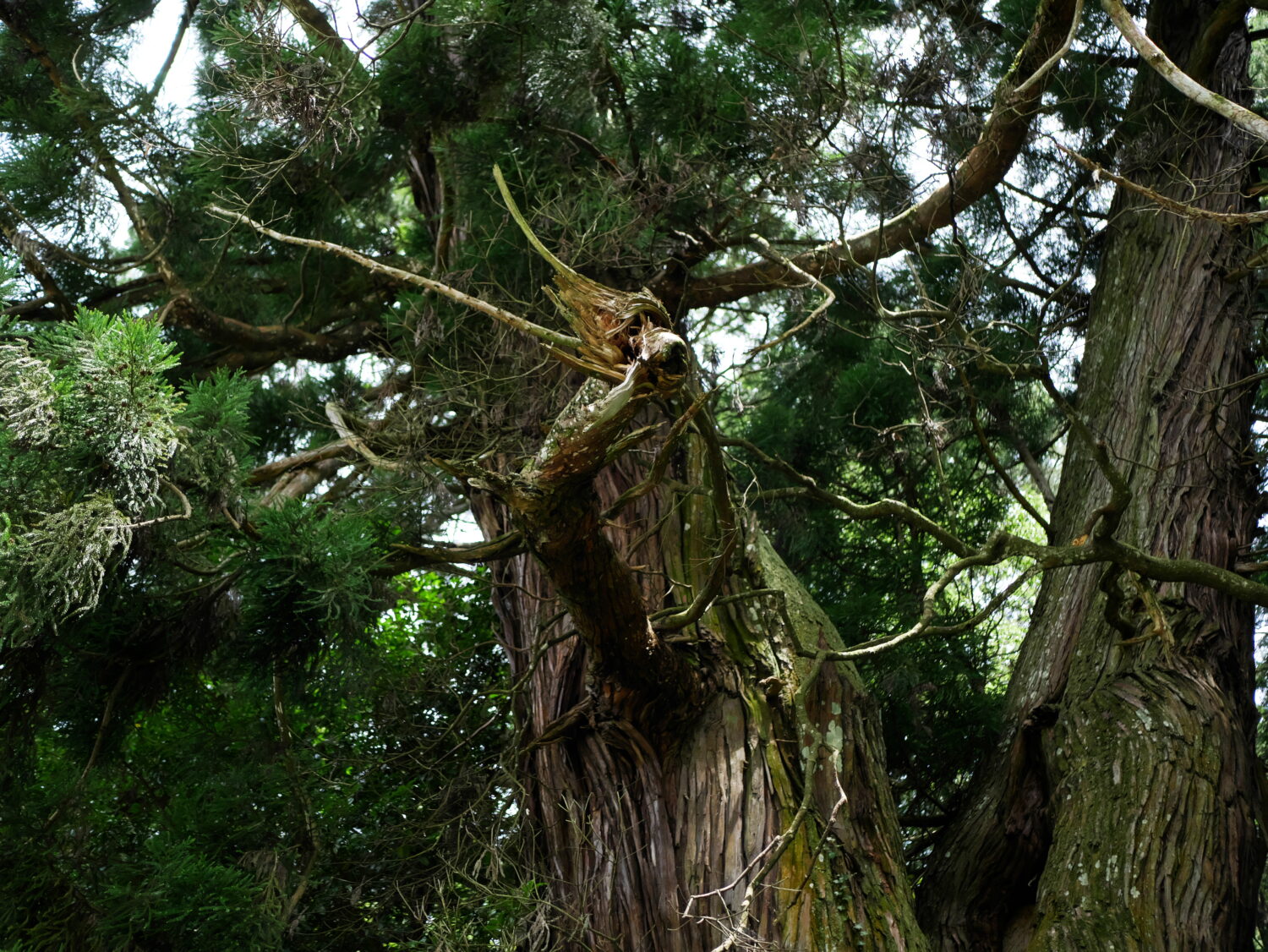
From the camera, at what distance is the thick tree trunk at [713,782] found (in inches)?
140

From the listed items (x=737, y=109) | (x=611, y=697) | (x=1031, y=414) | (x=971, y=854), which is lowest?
(x=971, y=854)

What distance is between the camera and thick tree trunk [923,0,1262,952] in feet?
11.8

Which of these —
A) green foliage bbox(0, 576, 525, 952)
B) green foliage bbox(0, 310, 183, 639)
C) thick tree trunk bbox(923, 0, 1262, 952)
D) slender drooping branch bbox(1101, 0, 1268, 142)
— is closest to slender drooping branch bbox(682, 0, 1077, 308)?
thick tree trunk bbox(923, 0, 1262, 952)

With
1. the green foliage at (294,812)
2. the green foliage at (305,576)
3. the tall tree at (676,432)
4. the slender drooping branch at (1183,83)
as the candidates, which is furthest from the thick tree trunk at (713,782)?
the slender drooping branch at (1183,83)

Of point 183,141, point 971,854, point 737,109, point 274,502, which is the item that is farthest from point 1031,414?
point 183,141

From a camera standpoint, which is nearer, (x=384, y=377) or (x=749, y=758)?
(x=749, y=758)

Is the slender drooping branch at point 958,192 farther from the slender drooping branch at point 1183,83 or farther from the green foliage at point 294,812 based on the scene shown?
the green foliage at point 294,812

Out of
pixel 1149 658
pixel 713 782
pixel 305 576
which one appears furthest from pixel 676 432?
pixel 1149 658

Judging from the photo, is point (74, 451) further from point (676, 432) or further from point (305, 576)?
point (676, 432)

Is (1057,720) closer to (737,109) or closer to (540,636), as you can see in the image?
(540,636)

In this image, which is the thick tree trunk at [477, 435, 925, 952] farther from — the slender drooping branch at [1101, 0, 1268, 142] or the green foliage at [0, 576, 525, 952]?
the slender drooping branch at [1101, 0, 1268, 142]

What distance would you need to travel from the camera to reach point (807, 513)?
246 inches

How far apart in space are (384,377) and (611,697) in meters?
2.46

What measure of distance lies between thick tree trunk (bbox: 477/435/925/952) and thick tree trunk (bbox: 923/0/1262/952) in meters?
0.54
